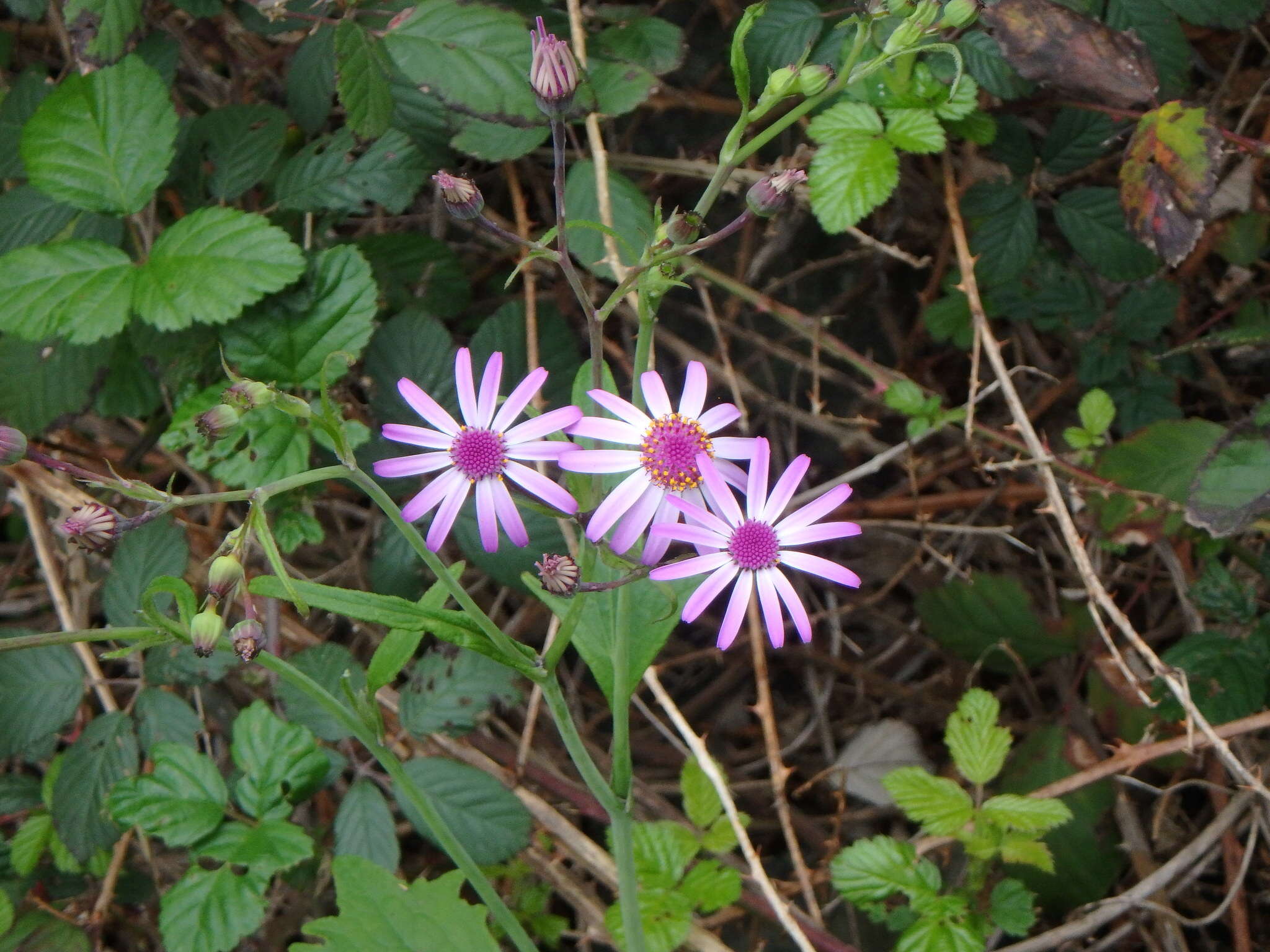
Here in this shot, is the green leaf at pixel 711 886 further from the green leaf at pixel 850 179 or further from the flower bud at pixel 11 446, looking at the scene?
the flower bud at pixel 11 446

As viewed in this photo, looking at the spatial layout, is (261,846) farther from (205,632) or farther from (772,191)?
(772,191)

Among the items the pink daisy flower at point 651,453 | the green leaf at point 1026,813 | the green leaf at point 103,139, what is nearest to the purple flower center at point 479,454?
the pink daisy flower at point 651,453

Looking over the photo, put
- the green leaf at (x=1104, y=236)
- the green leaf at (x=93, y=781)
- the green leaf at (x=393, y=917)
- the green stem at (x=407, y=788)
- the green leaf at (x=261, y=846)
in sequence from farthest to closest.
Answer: the green leaf at (x=1104, y=236) → the green leaf at (x=93, y=781) → the green leaf at (x=261, y=846) → the green leaf at (x=393, y=917) → the green stem at (x=407, y=788)

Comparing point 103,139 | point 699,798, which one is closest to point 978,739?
point 699,798

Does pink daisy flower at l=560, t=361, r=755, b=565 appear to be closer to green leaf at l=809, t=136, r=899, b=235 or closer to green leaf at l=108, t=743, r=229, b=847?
green leaf at l=809, t=136, r=899, b=235

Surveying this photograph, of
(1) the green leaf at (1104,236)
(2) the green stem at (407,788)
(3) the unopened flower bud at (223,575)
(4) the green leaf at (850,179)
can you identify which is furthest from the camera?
(1) the green leaf at (1104,236)

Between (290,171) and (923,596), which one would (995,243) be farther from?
(290,171)
